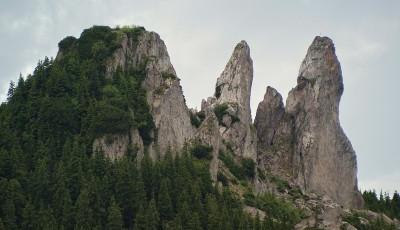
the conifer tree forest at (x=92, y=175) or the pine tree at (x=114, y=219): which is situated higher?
the conifer tree forest at (x=92, y=175)

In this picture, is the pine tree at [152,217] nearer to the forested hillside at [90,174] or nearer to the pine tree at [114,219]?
the forested hillside at [90,174]

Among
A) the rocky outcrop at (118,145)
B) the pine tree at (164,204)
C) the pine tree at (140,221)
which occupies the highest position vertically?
the rocky outcrop at (118,145)

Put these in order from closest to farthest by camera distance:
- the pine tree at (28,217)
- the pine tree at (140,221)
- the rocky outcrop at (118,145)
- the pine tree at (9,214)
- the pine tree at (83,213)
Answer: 1. the pine tree at (9,214)
2. the pine tree at (28,217)
3. the pine tree at (83,213)
4. the pine tree at (140,221)
5. the rocky outcrop at (118,145)

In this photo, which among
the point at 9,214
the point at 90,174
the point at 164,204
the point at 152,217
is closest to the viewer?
the point at 9,214

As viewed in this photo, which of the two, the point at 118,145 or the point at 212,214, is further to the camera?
the point at 118,145

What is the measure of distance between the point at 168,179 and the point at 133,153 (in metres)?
14.4

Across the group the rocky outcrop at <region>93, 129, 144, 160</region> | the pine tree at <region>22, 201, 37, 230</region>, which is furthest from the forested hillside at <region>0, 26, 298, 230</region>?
the rocky outcrop at <region>93, 129, 144, 160</region>

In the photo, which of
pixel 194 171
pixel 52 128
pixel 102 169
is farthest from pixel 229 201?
pixel 52 128

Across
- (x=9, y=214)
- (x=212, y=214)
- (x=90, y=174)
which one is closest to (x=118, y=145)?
(x=90, y=174)

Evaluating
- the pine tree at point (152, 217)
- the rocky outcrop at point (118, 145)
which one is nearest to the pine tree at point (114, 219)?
the pine tree at point (152, 217)

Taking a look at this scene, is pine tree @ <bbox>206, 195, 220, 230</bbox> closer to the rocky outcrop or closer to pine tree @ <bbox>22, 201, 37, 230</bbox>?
the rocky outcrop

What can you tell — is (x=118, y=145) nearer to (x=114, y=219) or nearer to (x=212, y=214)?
(x=212, y=214)

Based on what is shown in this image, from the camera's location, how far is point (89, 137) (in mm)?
185125

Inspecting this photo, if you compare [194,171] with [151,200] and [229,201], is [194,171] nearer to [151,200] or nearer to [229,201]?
[229,201]
